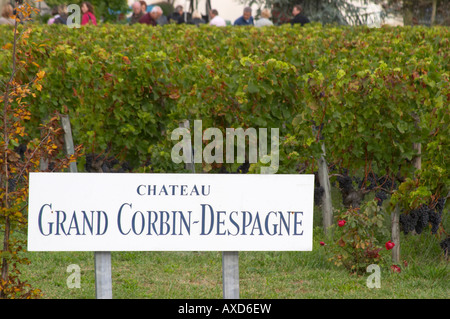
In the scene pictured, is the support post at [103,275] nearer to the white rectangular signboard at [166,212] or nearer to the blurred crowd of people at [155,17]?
the white rectangular signboard at [166,212]

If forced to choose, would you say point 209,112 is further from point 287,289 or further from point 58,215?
point 58,215

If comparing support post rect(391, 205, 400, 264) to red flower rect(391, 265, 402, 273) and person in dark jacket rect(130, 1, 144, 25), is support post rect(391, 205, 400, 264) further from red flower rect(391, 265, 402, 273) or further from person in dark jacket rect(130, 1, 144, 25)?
person in dark jacket rect(130, 1, 144, 25)

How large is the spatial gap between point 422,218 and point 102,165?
3203mm

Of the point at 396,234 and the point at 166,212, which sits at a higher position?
the point at 166,212

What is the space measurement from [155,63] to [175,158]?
38.2 inches

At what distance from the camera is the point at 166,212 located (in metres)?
3.35

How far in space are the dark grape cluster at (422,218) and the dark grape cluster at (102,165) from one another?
2.80m

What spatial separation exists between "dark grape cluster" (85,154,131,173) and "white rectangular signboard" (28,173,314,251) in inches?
123

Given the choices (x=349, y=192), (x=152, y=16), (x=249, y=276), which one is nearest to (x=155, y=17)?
(x=152, y=16)

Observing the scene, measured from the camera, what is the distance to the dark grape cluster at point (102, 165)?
6541mm

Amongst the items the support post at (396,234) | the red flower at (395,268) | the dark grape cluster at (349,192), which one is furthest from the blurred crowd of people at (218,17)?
the red flower at (395,268)

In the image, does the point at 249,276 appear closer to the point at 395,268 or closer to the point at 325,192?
the point at 395,268

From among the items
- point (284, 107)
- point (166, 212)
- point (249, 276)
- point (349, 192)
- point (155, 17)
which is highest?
point (155, 17)

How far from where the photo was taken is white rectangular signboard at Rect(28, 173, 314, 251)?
3328 millimetres
